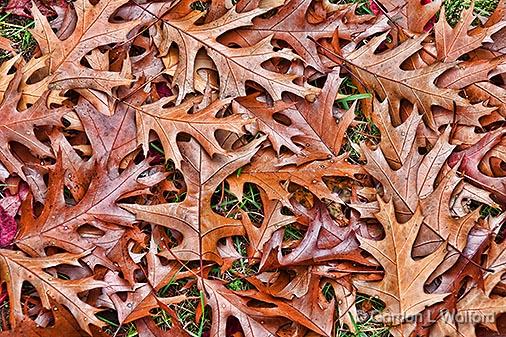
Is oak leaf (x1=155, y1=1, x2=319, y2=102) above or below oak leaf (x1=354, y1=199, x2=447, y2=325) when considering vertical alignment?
above

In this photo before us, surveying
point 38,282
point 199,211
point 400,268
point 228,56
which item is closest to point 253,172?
point 199,211

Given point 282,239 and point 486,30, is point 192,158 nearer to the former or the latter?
point 282,239

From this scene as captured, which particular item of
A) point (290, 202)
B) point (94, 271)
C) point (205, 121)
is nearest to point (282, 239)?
point (290, 202)

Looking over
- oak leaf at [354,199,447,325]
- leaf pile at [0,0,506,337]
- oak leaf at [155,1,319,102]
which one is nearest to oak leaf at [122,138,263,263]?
leaf pile at [0,0,506,337]

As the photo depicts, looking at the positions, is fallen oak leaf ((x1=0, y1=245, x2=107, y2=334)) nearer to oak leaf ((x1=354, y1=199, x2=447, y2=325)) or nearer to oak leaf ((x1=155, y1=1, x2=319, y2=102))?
oak leaf ((x1=155, y1=1, x2=319, y2=102))

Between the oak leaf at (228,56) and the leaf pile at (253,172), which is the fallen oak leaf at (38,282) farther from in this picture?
the oak leaf at (228,56)

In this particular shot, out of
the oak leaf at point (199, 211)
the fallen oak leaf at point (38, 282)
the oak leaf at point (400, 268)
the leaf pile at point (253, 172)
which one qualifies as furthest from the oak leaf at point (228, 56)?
the fallen oak leaf at point (38, 282)

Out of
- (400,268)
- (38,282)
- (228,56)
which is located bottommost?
(400,268)

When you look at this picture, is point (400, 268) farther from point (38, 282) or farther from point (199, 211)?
point (38, 282)
